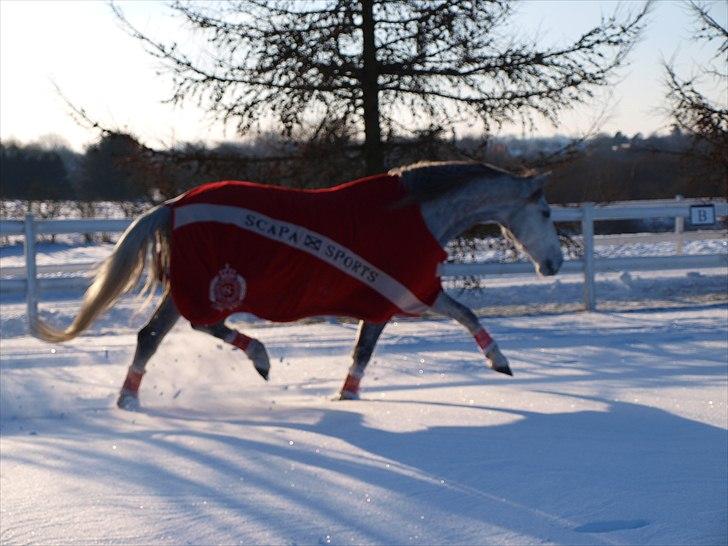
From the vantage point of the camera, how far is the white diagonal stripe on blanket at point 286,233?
5918mm

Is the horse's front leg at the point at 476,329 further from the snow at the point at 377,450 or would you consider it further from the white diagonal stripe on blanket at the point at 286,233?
the white diagonal stripe on blanket at the point at 286,233

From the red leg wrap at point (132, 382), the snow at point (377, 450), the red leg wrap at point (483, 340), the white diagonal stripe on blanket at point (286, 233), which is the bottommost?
the snow at point (377, 450)

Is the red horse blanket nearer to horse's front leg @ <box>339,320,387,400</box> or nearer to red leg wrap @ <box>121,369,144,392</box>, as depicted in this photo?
horse's front leg @ <box>339,320,387,400</box>

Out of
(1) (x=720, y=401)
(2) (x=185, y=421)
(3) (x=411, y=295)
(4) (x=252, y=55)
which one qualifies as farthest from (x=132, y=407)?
(4) (x=252, y=55)

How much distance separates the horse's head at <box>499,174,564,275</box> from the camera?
6555mm

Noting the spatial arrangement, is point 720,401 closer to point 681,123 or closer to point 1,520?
point 1,520

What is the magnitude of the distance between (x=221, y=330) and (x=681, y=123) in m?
6.84

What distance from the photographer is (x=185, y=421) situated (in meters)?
5.52

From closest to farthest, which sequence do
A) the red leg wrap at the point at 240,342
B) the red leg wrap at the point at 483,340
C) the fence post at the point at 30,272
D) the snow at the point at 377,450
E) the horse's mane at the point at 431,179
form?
the snow at the point at 377,450
the red leg wrap at the point at 240,342
the horse's mane at the point at 431,179
the red leg wrap at the point at 483,340
the fence post at the point at 30,272

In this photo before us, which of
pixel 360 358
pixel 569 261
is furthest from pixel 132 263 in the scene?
pixel 569 261

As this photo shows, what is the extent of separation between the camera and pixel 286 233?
19.5 feet

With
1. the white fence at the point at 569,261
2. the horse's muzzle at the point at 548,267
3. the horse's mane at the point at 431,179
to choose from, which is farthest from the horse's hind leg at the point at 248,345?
the white fence at the point at 569,261

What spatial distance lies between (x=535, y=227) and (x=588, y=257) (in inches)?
199

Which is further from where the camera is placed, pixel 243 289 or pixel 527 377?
pixel 527 377
